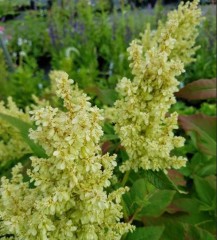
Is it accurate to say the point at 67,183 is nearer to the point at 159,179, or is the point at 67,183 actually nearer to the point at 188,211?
the point at 159,179

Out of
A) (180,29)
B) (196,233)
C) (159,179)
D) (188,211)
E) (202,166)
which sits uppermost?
(180,29)

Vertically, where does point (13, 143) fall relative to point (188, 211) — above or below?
above

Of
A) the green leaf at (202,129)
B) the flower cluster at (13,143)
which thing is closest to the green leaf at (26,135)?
the flower cluster at (13,143)

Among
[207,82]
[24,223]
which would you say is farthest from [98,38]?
[24,223]

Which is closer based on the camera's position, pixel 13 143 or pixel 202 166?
pixel 13 143

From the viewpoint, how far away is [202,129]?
1.84 meters

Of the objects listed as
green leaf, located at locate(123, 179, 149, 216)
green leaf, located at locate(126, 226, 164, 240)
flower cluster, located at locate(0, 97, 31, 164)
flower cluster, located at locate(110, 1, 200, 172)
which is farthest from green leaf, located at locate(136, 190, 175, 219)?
flower cluster, located at locate(0, 97, 31, 164)

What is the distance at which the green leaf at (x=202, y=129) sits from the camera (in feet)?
5.92

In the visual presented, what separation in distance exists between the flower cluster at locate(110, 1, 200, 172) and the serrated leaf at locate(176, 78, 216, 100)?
74 centimetres

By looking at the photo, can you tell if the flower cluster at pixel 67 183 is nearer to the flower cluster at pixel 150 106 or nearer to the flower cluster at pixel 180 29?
the flower cluster at pixel 150 106

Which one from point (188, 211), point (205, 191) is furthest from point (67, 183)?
point (205, 191)

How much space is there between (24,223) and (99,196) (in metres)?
0.17

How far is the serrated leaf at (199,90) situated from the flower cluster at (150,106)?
2.43 ft

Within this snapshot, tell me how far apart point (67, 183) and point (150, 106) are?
0.27 m
